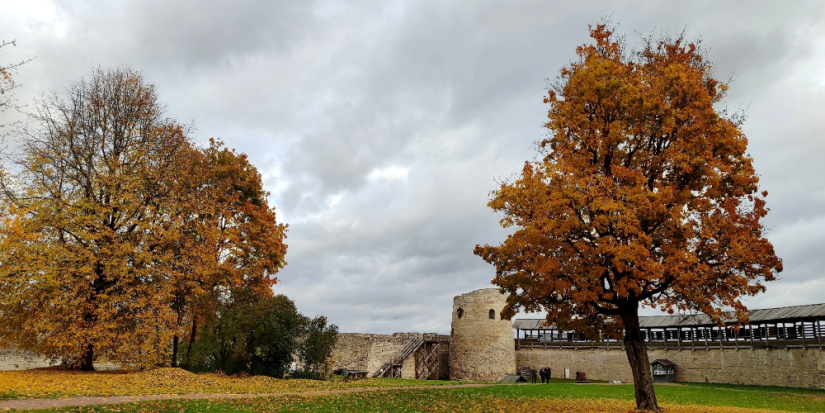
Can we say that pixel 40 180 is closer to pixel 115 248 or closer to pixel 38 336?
pixel 115 248

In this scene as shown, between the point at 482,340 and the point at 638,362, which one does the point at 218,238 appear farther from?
the point at 482,340

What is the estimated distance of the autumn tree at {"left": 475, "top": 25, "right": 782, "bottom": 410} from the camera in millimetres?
12467

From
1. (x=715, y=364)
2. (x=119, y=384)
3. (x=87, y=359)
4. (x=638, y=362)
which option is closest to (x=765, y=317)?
(x=715, y=364)

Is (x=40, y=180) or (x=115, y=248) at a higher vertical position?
(x=40, y=180)

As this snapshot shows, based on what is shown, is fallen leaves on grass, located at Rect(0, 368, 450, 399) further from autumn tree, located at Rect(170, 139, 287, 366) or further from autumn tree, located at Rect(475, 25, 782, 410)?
autumn tree, located at Rect(475, 25, 782, 410)

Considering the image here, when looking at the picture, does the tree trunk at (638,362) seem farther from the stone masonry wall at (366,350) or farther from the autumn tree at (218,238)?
A: the stone masonry wall at (366,350)

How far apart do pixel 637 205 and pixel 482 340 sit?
27.2 m

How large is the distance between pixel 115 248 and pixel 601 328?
1824 cm

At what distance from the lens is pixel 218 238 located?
24.3 meters

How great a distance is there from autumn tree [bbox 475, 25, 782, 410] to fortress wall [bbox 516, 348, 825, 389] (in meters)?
22.2

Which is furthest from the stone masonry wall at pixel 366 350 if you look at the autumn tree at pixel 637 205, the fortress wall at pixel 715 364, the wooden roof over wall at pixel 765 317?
the autumn tree at pixel 637 205

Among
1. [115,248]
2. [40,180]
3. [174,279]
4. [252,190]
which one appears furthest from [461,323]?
[40,180]

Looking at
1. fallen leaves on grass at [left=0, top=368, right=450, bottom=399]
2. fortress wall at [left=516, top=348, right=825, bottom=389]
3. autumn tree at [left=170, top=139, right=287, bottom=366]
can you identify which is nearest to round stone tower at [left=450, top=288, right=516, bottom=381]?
fortress wall at [left=516, top=348, right=825, bottom=389]

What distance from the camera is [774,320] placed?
30.8m
